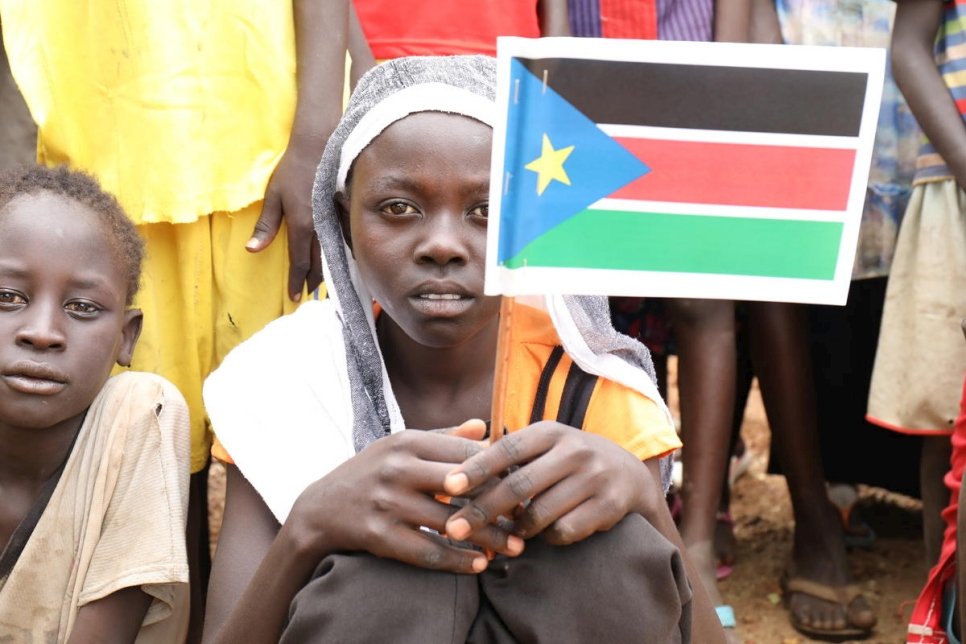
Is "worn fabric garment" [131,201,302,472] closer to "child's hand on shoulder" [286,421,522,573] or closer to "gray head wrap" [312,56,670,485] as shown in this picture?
"gray head wrap" [312,56,670,485]

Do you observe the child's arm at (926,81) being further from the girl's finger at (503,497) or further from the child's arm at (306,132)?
the girl's finger at (503,497)

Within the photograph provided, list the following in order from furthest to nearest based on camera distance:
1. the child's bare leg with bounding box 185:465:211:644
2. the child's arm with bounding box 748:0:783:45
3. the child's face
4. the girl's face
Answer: the child's arm with bounding box 748:0:783:45 → the child's bare leg with bounding box 185:465:211:644 → the child's face → the girl's face

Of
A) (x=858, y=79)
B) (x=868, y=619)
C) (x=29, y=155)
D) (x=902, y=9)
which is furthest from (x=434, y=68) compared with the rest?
(x=868, y=619)

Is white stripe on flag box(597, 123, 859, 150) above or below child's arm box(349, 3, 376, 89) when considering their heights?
below

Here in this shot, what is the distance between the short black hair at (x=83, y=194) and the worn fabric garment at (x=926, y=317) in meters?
2.07

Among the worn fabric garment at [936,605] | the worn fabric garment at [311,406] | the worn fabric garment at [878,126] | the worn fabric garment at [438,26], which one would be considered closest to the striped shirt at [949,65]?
the worn fabric garment at [878,126]

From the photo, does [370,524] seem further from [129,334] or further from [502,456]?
[129,334]

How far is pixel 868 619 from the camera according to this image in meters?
3.81

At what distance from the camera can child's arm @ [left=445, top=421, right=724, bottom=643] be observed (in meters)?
1.86

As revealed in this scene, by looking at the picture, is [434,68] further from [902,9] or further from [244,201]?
[902,9]

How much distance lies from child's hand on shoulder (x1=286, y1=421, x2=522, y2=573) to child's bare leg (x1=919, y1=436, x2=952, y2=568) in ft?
6.94

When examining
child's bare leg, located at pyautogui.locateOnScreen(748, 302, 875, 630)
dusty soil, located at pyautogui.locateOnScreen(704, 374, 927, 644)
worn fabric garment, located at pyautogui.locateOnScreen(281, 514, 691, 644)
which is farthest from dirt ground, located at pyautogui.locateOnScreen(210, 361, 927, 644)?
worn fabric garment, located at pyautogui.locateOnScreen(281, 514, 691, 644)

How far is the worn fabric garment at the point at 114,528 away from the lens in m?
2.56


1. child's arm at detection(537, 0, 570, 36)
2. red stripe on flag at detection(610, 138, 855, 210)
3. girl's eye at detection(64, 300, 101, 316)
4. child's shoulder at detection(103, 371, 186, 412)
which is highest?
child's arm at detection(537, 0, 570, 36)
